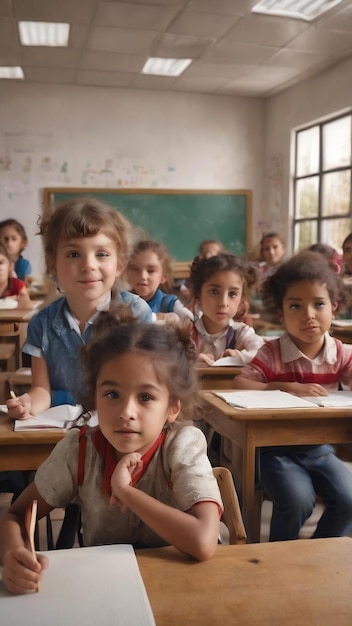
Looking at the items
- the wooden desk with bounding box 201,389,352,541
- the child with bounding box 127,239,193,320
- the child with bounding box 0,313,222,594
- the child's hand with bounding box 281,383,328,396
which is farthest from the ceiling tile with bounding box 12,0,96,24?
the child with bounding box 0,313,222,594

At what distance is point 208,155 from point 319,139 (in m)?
1.61

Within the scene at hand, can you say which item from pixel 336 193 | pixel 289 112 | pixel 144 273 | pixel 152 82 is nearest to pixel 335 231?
pixel 336 193

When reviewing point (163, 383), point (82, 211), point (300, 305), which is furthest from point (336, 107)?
point (163, 383)

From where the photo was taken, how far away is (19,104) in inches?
302

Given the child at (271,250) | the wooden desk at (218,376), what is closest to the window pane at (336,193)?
the child at (271,250)

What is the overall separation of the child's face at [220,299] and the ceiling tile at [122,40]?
3.38 m

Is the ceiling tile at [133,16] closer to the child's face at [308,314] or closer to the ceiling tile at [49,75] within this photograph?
the ceiling tile at [49,75]

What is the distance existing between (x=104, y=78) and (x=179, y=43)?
172 cm

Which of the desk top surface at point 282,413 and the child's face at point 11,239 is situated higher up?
the child's face at point 11,239

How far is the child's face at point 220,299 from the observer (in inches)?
121

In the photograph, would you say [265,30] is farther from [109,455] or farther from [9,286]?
[109,455]

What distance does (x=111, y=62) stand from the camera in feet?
21.8

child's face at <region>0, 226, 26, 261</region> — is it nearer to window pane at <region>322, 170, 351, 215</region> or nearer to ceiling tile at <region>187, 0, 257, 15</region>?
ceiling tile at <region>187, 0, 257, 15</region>

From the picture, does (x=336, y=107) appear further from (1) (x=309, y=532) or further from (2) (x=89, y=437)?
(2) (x=89, y=437)
